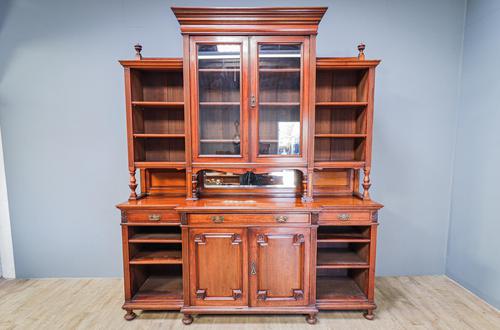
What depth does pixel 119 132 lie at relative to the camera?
8.38ft

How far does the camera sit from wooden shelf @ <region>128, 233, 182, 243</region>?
2.03 m

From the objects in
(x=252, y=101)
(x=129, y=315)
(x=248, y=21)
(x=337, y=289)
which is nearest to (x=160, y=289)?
(x=129, y=315)

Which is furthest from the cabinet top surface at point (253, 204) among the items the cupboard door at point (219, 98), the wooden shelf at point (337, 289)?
the wooden shelf at point (337, 289)

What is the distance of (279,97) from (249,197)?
93 cm

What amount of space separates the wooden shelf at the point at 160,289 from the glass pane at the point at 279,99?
4.63 feet

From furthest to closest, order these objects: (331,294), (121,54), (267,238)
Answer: (121,54), (331,294), (267,238)

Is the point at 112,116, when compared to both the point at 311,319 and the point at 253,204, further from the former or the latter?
the point at 311,319

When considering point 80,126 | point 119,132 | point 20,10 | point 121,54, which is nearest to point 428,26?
point 121,54

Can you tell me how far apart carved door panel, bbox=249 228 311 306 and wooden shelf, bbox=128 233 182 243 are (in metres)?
0.65

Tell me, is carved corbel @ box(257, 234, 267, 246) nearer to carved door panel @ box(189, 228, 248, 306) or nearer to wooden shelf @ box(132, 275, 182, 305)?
carved door panel @ box(189, 228, 248, 306)

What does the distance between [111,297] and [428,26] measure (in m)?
4.04

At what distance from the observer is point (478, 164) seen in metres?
2.33

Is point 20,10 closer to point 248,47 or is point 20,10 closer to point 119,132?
point 119,132

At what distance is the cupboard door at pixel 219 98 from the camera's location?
6.58 feet
